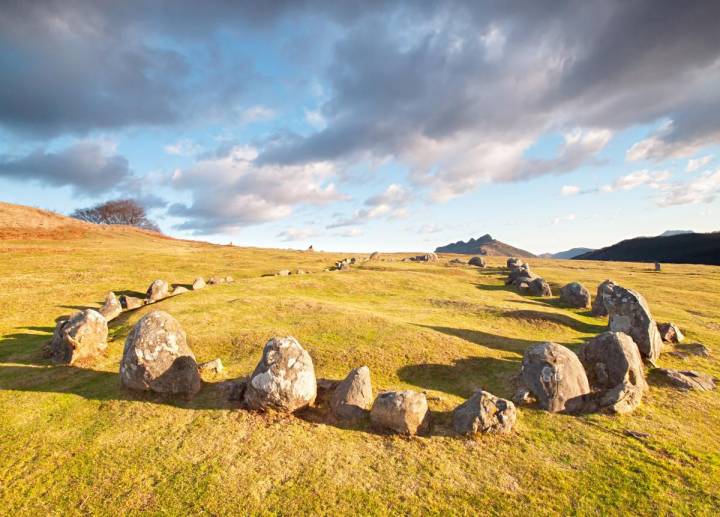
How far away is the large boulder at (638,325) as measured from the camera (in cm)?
2466

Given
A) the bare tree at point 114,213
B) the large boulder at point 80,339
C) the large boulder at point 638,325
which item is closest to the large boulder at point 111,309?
the large boulder at point 80,339

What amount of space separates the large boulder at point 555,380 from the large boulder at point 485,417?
2.58 m

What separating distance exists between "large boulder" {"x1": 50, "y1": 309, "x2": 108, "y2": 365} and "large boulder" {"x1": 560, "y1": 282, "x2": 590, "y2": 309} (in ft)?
145

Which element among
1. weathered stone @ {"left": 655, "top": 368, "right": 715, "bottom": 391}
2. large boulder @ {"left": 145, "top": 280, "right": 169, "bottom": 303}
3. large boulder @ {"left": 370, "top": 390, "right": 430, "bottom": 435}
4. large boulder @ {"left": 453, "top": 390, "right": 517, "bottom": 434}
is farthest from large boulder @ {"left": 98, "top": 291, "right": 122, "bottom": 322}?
weathered stone @ {"left": 655, "top": 368, "right": 715, "bottom": 391}

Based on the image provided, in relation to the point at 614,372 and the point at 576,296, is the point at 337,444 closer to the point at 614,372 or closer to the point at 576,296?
the point at 614,372

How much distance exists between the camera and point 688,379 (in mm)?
21312

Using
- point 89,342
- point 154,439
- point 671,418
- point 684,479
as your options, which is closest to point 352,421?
point 154,439

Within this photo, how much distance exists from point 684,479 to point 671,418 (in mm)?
5425

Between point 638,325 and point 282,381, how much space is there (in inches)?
947

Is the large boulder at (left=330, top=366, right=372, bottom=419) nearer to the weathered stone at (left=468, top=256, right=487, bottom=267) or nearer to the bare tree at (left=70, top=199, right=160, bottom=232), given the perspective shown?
the weathered stone at (left=468, top=256, right=487, bottom=267)

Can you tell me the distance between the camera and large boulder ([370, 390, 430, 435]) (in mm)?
16016

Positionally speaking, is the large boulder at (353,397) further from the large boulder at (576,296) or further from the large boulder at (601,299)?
the large boulder at (576,296)

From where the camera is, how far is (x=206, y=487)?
1263cm

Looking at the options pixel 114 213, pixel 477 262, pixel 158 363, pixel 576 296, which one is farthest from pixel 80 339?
pixel 114 213
